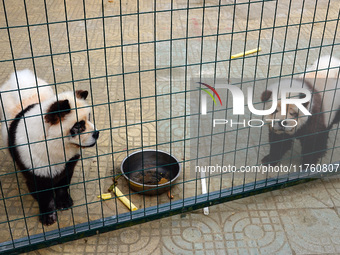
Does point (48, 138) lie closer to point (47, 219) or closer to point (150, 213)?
point (47, 219)

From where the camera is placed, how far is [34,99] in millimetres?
3549

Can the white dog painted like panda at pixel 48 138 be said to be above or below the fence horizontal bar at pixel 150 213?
above

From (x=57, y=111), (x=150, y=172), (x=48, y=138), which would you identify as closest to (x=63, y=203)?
(x=48, y=138)

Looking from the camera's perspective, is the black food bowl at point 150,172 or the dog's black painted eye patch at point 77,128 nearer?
the dog's black painted eye patch at point 77,128

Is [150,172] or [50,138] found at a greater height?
[50,138]

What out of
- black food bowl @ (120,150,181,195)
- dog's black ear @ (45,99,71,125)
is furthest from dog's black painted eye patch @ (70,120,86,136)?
black food bowl @ (120,150,181,195)

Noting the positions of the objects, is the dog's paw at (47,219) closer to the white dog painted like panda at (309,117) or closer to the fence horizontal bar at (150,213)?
the fence horizontal bar at (150,213)

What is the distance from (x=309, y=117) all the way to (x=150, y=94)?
99.1 inches

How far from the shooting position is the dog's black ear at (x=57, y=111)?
2885 mm

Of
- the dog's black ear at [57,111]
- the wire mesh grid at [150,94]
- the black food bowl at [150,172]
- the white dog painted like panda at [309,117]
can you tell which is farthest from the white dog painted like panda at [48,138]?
Answer: the white dog painted like panda at [309,117]

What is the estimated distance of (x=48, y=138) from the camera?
313cm

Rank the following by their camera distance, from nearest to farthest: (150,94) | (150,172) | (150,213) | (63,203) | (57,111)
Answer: (57,111)
(150,213)
(63,203)
(150,172)
(150,94)

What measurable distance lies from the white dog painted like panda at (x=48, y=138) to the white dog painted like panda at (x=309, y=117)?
1.82 metres

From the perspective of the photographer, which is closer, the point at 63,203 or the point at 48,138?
the point at 48,138
